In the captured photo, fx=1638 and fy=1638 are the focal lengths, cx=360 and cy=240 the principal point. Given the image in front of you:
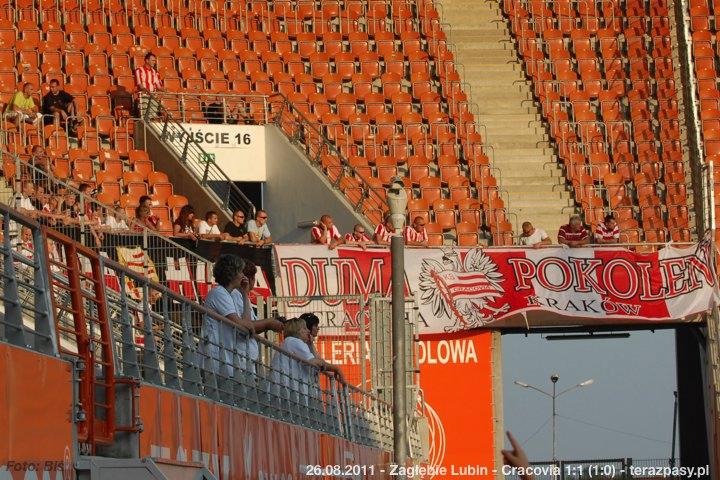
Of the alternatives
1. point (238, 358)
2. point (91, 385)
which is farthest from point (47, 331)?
point (238, 358)

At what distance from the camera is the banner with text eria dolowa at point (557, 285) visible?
78.8 ft

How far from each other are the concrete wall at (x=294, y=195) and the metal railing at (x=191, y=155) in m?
0.85

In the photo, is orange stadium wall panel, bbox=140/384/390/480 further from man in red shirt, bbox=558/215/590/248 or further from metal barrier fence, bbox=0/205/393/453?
man in red shirt, bbox=558/215/590/248

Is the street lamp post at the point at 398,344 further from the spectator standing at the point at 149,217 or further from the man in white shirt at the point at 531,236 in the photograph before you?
the man in white shirt at the point at 531,236

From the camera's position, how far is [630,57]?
30953mm

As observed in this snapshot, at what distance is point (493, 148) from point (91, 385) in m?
23.3

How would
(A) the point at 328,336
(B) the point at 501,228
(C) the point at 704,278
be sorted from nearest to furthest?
(A) the point at 328,336, (C) the point at 704,278, (B) the point at 501,228

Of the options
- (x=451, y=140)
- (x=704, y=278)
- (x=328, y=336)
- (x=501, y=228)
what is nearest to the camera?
(x=328, y=336)

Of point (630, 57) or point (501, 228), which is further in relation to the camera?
point (630, 57)

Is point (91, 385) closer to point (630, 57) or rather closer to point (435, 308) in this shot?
point (435, 308)

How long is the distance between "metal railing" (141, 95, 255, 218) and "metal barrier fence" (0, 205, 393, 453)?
38.7 ft

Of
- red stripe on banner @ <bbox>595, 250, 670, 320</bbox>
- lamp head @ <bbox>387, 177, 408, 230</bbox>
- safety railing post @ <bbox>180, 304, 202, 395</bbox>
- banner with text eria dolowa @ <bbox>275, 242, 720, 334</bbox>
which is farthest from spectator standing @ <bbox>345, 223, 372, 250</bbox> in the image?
safety railing post @ <bbox>180, 304, 202, 395</bbox>

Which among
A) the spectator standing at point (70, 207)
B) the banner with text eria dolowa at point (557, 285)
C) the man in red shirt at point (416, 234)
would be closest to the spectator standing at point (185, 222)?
the spectator standing at point (70, 207)

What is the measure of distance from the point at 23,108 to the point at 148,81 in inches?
138
